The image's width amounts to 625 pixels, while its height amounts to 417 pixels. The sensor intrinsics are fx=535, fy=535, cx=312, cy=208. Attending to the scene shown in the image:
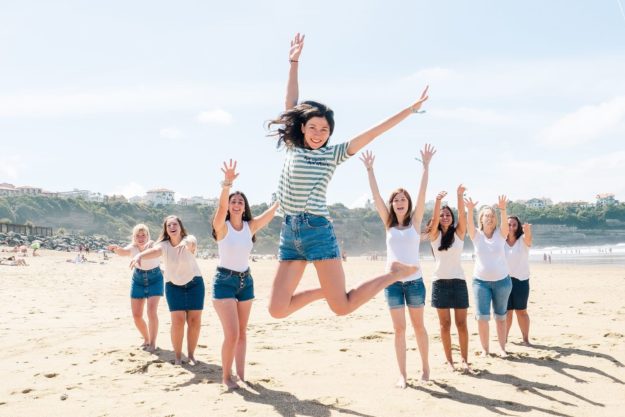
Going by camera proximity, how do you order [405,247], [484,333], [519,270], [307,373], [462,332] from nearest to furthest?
[405,247]
[307,373]
[462,332]
[484,333]
[519,270]

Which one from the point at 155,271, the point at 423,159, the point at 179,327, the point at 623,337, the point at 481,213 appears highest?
the point at 423,159

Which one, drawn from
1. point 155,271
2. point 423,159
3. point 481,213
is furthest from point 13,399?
point 481,213

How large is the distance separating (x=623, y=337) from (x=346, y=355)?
449 centimetres

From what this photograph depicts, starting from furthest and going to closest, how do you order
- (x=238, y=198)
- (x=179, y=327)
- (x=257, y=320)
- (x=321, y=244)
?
(x=257, y=320)
(x=179, y=327)
(x=238, y=198)
(x=321, y=244)

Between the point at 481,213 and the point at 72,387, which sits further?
the point at 481,213

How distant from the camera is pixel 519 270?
8.07m

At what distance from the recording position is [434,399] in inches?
199

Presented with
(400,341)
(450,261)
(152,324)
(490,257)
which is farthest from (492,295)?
(152,324)

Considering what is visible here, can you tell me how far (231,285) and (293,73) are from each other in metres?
2.31

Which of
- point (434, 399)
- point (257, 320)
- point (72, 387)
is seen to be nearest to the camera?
point (434, 399)

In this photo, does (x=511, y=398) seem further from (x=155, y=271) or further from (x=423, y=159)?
(x=155, y=271)

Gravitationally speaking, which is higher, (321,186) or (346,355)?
(321,186)

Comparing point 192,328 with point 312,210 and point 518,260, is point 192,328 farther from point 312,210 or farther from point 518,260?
point 518,260

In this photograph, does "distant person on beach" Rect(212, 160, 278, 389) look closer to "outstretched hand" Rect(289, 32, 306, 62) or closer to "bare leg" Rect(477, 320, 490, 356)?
"outstretched hand" Rect(289, 32, 306, 62)
